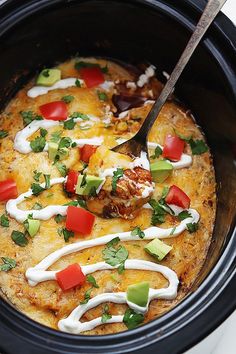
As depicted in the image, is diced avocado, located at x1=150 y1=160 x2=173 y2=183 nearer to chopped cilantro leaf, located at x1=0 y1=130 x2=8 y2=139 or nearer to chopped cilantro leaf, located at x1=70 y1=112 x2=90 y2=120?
chopped cilantro leaf, located at x1=70 y1=112 x2=90 y2=120

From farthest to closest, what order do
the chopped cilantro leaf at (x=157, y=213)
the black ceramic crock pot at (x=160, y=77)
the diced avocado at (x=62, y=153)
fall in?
1. the diced avocado at (x=62, y=153)
2. the chopped cilantro leaf at (x=157, y=213)
3. the black ceramic crock pot at (x=160, y=77)

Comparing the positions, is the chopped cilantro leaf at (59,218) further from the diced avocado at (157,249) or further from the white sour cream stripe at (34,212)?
the diced avocado at (157,249)

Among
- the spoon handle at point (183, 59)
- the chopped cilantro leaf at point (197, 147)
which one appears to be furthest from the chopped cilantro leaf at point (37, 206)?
the chopped cilantro leaf at point (197, 147)

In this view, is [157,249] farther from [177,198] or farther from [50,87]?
[50,87]

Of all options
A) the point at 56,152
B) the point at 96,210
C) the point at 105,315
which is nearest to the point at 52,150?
the point at 56,152

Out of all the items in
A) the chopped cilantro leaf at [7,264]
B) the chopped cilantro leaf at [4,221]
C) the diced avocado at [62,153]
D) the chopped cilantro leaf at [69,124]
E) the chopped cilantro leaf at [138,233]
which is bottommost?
the chopped cilantro leaf at [7,264]

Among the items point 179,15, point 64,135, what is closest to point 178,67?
point 179,15
